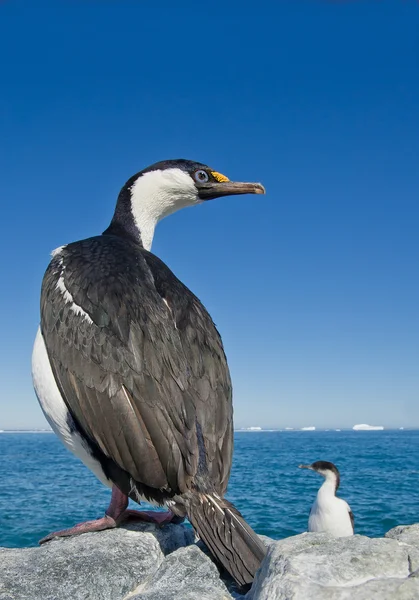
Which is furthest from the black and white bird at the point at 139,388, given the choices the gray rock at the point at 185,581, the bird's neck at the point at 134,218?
the bird's neck at the point at 134,218

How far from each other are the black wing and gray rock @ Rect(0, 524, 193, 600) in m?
0.72

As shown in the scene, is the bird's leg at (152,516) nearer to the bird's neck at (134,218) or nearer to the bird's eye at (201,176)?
the bird's neck at (134,218)

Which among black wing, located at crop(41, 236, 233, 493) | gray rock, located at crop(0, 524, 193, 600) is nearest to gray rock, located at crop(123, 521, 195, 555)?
gray rock, located at crop(0, 524, 193, 600)

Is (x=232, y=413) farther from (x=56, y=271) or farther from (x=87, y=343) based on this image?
(x=56, y=271)

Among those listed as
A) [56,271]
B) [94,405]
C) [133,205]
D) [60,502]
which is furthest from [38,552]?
[60,502]

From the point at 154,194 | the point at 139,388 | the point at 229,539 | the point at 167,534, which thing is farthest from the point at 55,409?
the point at 154,194

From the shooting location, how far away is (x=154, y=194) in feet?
22.7

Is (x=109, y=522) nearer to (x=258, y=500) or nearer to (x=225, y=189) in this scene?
(x=225, y=189)

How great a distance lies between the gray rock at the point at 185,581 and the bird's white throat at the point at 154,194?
146 inches

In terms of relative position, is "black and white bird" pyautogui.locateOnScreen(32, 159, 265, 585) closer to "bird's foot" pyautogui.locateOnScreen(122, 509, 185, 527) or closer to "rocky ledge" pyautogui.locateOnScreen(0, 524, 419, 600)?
"bird's foot" pyautogui.locateOnScreen(122, 509, 185, 527)

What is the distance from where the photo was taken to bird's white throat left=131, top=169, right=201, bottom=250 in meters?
6.86

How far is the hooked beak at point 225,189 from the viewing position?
7.00 meters

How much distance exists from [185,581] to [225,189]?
174 inches

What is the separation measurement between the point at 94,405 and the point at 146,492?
2.56 ft
